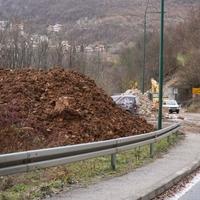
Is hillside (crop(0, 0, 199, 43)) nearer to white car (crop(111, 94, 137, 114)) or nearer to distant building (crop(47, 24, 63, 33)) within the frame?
distant building (crop(47, 24, 63, 33))

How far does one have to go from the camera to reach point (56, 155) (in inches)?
425

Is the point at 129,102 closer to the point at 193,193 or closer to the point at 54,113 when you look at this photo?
the point at 54,113

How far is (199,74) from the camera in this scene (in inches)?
3364

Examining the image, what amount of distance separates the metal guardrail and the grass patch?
16.3 inches

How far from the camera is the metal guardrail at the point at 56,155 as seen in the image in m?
9.19

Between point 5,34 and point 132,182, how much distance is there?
4459 cm

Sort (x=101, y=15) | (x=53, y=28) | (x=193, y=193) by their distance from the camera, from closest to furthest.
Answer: (x=193, y=193), (x=53, y=28), (x=101, y=15)

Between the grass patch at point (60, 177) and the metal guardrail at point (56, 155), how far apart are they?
1.36ft

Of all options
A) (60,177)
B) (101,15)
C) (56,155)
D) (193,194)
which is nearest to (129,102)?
(193,194)

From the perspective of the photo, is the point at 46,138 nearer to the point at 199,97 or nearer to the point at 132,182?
the point at 132,182

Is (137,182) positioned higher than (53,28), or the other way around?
(53,28)

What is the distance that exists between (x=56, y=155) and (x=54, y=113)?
27.1 ft

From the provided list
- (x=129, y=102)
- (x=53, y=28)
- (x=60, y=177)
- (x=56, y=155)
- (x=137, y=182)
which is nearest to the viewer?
(x=56, y=155)

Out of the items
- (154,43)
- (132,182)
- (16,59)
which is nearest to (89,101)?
(132,182)
